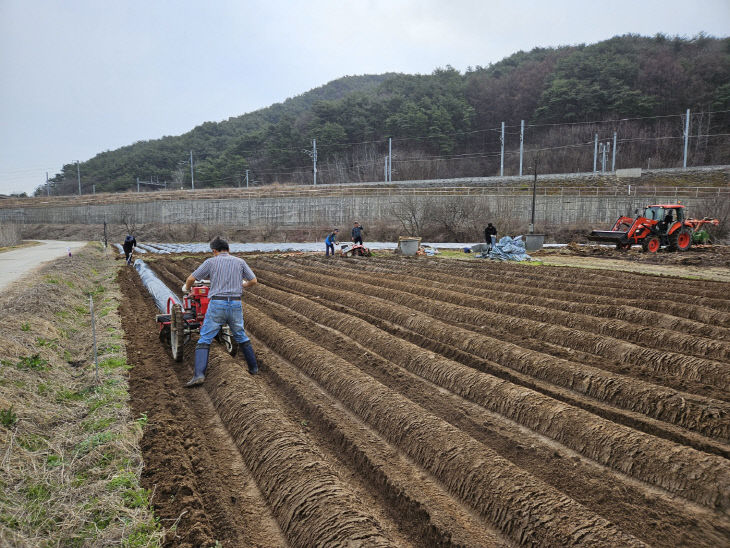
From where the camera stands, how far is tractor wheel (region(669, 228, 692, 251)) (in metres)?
19.1

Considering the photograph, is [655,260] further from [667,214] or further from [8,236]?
[8,236]

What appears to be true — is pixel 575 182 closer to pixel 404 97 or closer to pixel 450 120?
pixel 450 120

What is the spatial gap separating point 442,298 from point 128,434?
786 cm

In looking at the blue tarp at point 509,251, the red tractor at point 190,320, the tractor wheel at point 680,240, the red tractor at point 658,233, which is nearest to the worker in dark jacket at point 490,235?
the blue tarp at point 509,251

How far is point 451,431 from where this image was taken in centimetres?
415

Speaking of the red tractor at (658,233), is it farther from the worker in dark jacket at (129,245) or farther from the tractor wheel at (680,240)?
the worker in dark jacket at (129,245)

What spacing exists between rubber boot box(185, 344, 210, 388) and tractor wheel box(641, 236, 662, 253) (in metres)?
19.3

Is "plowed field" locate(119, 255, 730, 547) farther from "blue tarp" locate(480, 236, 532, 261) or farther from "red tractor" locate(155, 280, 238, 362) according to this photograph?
"blue tarp" locate(480, 236, 532, 261)

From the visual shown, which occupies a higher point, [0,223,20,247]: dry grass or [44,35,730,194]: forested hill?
[44,35,730,194]: forested hill

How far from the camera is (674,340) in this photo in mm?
6734

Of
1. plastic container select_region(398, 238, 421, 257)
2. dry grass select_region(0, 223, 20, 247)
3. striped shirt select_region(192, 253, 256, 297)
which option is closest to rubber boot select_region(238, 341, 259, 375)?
striped shirt select_region(192, 253, 256, 297)

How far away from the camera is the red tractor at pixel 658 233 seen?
19.1m

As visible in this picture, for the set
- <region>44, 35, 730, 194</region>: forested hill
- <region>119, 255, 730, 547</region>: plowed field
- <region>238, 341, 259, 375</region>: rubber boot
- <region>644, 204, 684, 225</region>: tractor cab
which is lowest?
<region>119, 255, 730, 547</region>: plowed field

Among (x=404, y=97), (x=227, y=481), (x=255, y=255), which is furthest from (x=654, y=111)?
(x=227, y=481)
